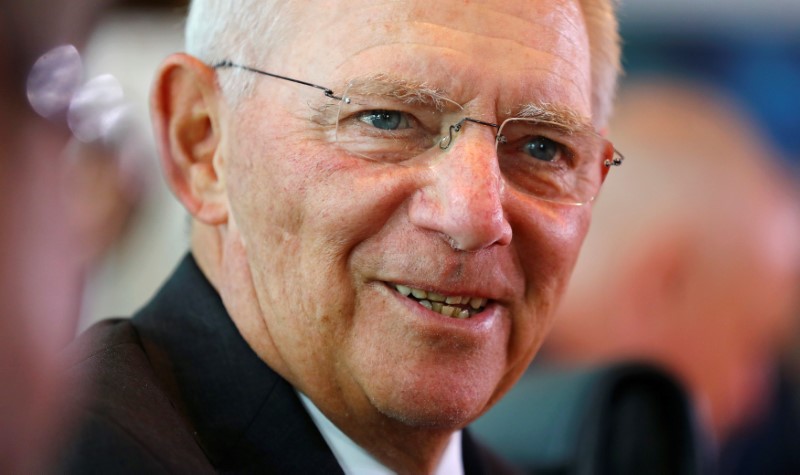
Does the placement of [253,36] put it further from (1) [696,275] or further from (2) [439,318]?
(1) [696,275]

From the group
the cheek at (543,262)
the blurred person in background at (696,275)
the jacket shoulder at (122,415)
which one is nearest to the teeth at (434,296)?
the cheek at (543,262)

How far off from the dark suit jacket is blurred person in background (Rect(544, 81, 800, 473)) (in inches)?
124

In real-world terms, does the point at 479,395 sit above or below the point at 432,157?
below

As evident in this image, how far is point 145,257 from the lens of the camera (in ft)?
13.1

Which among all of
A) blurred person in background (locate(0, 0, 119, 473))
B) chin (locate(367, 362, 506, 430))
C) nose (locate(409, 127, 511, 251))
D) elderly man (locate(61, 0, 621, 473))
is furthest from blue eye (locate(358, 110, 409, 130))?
blurred person in background (locate(0, 0, 119, 473))

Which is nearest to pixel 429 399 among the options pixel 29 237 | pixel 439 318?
pixel 439 318

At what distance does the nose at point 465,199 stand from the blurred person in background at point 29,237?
1.05 m

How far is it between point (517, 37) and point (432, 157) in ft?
1.01

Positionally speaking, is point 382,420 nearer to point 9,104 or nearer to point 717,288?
point 9,104

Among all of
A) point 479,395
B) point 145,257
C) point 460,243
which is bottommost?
point 145,257

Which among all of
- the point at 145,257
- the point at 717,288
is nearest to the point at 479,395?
the point at 145,257

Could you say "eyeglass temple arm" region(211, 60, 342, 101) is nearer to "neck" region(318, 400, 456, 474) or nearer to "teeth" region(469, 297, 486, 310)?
"teeth" region(469, 297, 486, 310)

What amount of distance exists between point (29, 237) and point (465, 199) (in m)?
1.11

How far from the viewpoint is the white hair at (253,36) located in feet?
6.47
